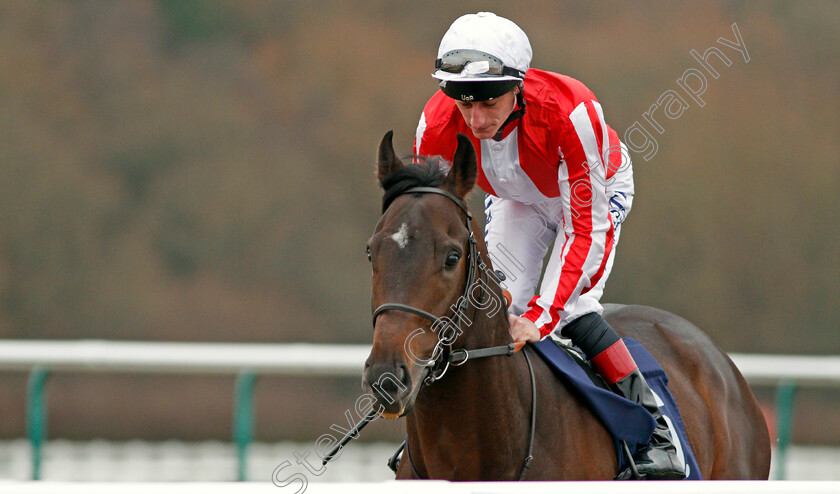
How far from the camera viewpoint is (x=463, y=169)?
2.52 m

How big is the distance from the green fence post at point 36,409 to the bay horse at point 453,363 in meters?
3.40

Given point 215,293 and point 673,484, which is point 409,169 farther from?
point 215,293

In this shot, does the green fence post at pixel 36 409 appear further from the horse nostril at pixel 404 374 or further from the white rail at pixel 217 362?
the horse nostril at pixel 404 374

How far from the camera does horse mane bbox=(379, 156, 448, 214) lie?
245 cm

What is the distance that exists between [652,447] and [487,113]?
43.3 inches

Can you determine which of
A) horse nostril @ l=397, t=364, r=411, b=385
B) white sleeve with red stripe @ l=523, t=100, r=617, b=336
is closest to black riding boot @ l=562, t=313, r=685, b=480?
white sleeve with red stripe @ l=523, t=100, r=617, b=336

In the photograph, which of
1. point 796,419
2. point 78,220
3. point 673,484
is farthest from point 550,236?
point 78,220

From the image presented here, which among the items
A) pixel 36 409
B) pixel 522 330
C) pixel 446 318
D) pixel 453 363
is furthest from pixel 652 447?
pixel 36 409

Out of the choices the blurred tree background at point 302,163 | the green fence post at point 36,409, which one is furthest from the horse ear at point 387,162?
the blurred tree background at point 302,163

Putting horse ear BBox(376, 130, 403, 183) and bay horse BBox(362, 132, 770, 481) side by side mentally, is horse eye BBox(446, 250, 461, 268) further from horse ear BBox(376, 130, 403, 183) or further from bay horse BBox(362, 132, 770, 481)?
horse ear BBox(376, 130, 403, 183)

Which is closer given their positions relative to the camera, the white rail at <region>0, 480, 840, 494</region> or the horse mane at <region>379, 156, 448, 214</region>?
the white rail at <region>0, 480, 840, 494</region>

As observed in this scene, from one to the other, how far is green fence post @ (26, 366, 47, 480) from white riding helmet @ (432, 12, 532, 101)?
374cm

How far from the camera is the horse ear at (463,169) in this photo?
2498 millimetres

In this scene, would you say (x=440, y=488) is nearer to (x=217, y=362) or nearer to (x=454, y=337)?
(x=454, y=337)
